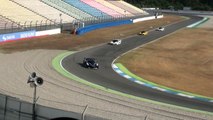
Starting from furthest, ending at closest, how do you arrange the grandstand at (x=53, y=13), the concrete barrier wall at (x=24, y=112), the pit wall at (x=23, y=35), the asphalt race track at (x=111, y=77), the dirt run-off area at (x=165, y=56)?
the grandstand at (x=53, y=13) → the pit wall at (x=23, y=35) → the dirt run-off area at (x=165, y=56) → the asphalt race track at (x=111, y=77) → the concrete barrier wall at (x=24, y=112)

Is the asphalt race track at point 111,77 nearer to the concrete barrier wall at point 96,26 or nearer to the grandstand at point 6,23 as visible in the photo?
the concrete barrier wall at point 96,26

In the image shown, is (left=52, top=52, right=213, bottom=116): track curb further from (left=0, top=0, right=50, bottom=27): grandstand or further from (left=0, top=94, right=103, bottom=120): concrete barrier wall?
(left=0, top=0, right=50, bottom=27): grandstand

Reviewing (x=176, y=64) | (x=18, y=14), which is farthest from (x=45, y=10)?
(x=176, y=64)

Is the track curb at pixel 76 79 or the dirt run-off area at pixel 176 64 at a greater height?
the track curb at pixel 76 79

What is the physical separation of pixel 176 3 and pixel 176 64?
145 m

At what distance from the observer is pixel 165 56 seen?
46562 millimetres

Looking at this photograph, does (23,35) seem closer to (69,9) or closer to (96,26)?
(96,26)

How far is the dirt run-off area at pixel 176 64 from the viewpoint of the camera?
32281mm

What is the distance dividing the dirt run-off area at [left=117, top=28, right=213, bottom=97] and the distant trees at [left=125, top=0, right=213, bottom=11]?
11618 cm

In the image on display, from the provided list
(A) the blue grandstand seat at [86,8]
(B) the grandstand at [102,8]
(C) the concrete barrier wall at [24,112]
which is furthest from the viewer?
(B) the grandstand at [102,8]

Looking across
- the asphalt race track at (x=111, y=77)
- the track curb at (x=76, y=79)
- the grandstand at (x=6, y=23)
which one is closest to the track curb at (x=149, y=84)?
the asphalt race track at (x=111, y=77)

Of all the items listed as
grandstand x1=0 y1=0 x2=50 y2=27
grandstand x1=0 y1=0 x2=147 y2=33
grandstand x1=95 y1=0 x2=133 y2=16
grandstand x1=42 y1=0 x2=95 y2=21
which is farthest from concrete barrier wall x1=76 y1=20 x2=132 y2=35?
grandstand x1=95 y1=0 x2=133 y2=16

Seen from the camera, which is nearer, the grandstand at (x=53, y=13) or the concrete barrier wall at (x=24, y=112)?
the concrete barrier wall at (x=24, y=112)

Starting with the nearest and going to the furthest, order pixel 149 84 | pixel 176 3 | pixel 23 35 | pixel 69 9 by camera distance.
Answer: pixel 149 84 < pixel 23 35 < pixel 69 9 < pixel 176 3
